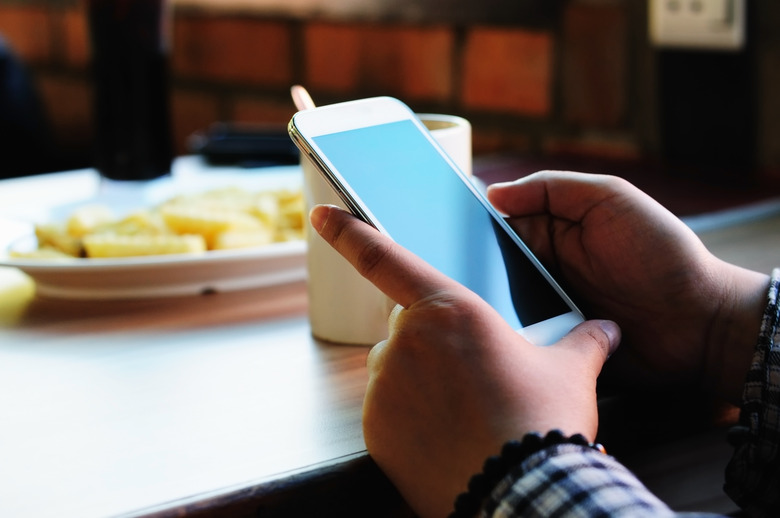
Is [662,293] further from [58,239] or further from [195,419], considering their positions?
[58,239]

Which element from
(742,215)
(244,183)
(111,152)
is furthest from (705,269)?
(111,152)

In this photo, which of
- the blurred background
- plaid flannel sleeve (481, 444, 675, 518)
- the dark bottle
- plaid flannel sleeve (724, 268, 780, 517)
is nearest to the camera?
plaid flannel sleeve (481, 444, 675, 518)

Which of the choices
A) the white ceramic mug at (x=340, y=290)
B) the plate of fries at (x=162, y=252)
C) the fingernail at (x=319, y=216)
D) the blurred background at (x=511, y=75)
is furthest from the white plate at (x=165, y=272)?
the blurred background at (x=511, y=75)

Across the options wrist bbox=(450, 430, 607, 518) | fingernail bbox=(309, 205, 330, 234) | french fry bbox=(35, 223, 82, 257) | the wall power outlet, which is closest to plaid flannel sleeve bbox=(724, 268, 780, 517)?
wrist bbox=(450, 430, 607, 518)

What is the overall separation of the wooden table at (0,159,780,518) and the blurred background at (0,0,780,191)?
0.60m

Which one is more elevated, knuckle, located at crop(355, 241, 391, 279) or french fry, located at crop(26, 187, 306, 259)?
knuckle, located at crop(355, 241, 391, 279)

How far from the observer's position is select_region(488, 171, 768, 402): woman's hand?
1.85 ft

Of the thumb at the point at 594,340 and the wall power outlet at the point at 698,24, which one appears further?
the wall power outlet at the point at 698,24

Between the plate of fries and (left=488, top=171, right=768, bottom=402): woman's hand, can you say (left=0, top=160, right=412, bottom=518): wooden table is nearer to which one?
the plate of fries

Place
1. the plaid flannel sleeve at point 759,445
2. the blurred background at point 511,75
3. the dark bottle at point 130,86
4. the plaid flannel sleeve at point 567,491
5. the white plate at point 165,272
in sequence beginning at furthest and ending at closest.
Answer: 1. the blurred background at point 511,75
2. the dark bottle at point 130,86
3. the white plate at point 165,272
4. the plaid flannel sleeve at point 759,445
5. the plaid flannel sleeve at point 567,491

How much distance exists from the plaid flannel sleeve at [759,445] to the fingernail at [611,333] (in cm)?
8

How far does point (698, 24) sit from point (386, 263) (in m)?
0.78

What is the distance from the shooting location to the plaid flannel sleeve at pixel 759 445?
1.67 feet

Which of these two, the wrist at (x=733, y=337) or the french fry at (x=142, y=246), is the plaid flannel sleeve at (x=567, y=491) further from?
the french fry at (x=142, y=246)
